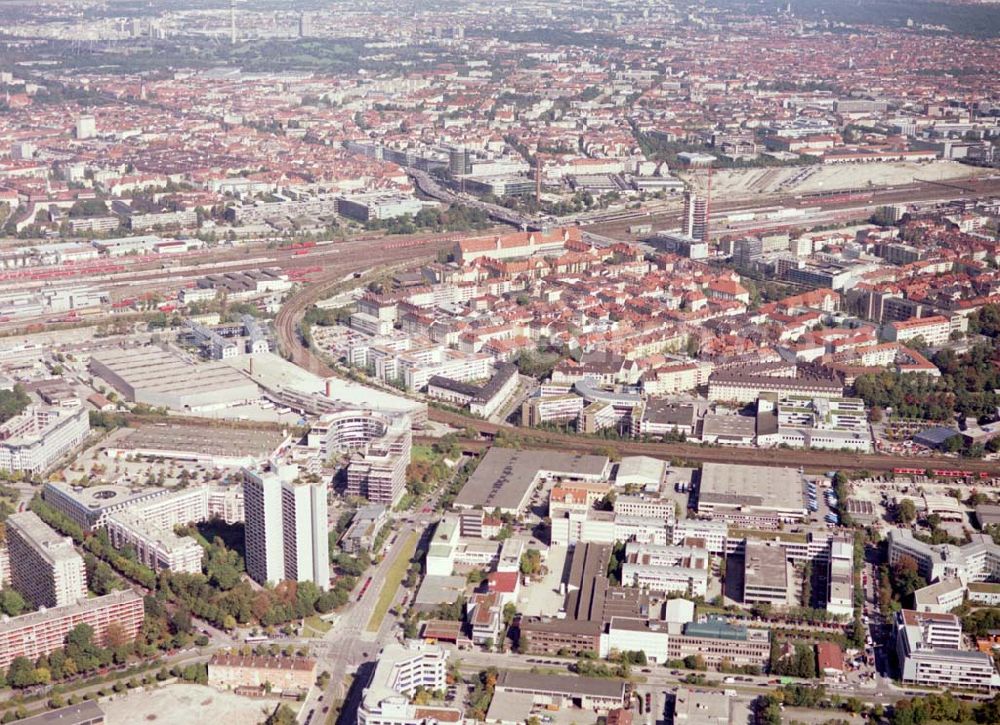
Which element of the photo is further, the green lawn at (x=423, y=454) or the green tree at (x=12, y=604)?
the green lawn at (x=423, y=454)

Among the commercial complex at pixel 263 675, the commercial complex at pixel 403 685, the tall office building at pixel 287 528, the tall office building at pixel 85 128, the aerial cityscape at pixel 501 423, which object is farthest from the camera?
the tall office building at pixel 85 128

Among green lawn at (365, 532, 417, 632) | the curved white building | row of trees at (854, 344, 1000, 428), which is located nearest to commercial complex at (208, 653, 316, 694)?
green lawn at (365, 532, 417, 632)

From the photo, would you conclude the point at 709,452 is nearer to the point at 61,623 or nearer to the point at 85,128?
the point at 61,623

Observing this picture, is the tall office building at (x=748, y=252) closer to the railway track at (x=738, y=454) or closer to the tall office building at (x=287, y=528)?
the railway track at (x=738, y=454)

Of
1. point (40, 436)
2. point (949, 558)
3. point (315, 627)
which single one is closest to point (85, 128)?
point (40, 436)

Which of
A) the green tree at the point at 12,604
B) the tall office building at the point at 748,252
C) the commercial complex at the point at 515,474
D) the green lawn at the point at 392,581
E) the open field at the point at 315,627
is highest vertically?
the tall office building at the point at 748,252

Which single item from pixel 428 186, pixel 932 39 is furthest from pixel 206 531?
pixel 932 39

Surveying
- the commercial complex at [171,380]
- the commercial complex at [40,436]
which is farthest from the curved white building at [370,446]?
the commercial complex at [40,436]
